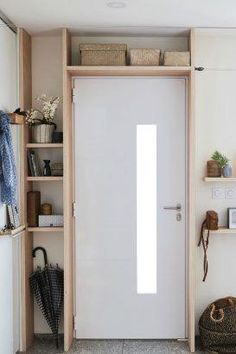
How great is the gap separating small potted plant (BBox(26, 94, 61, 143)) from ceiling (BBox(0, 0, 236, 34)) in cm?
61

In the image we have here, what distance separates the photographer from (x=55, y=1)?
3.03 metres

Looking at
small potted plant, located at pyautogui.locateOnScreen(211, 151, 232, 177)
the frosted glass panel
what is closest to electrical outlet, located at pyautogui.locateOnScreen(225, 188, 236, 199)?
small potted plant, located at pyautogui.locateOnScreen(211, 151, 232, 177)

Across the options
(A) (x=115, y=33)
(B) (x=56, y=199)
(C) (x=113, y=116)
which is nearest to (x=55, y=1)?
(A) (x=115, y=33)

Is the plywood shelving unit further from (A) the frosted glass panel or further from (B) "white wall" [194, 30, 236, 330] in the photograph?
(A) the frosted glass panel

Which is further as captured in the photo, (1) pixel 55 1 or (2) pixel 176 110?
Result: (2) pixel 176 110

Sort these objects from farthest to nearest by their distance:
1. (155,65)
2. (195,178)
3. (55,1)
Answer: (195,178), (155,65), (55,1)

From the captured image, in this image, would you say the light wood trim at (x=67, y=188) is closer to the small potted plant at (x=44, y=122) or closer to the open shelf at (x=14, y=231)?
the small potted plant at (x=44, y=122)

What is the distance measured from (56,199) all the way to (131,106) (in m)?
1.02

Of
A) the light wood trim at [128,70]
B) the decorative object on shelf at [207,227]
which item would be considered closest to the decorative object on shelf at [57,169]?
the light wood trim at [128,70]

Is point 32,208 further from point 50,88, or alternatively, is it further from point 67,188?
point 50,88

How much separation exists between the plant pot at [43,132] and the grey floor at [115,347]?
1.70 meters

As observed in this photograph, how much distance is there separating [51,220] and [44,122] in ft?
2.66

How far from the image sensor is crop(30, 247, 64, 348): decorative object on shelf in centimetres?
374

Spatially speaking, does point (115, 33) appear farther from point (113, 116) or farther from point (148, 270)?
point (148, 270)
